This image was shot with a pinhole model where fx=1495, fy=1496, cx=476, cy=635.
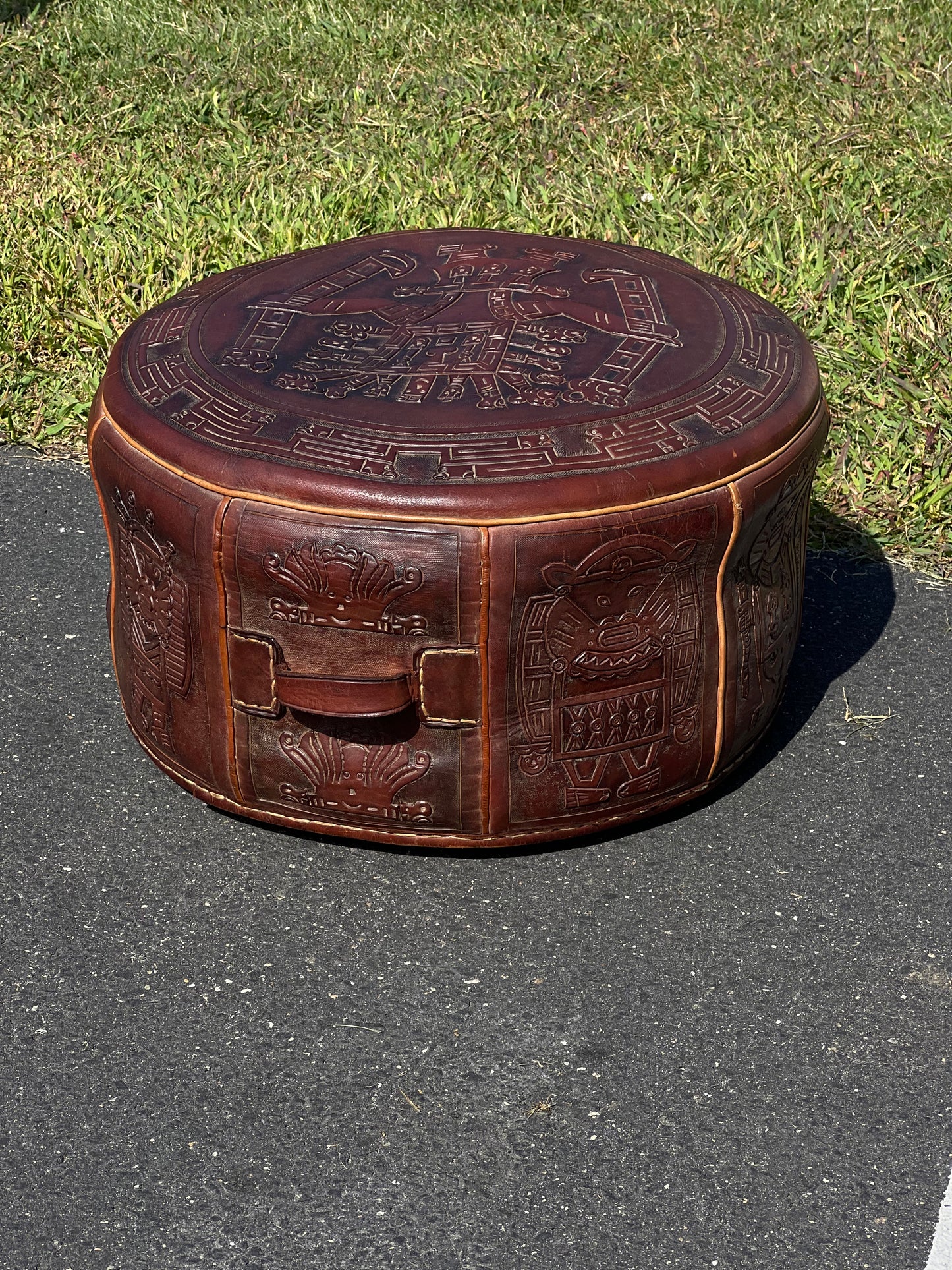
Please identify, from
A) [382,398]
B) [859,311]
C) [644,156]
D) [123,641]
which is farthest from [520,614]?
[644,156]

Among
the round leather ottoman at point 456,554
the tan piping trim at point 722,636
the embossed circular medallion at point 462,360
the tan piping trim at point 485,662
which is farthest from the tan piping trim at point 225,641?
the tan piping trim at point 722,636

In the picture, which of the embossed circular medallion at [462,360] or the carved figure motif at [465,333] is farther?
the carved figure motif at [465,333]

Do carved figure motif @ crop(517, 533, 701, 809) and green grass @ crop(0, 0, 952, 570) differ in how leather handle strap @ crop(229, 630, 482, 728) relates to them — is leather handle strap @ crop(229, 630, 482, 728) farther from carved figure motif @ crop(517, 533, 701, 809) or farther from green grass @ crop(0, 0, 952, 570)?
green grass @ crop(0, 0, 952, 570)

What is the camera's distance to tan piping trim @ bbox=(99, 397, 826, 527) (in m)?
2.28

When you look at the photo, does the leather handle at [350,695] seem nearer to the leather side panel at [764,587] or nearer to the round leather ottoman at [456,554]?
the round leather ottoman at [456,554]

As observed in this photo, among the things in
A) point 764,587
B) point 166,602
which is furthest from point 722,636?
point 166,602

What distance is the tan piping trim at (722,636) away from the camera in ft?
7.98

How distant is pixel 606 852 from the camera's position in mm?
2699

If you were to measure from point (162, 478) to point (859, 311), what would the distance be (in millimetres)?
2466

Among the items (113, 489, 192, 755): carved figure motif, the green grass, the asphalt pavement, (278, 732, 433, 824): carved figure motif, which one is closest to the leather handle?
(278, 732, 433, 824): carved figure motif

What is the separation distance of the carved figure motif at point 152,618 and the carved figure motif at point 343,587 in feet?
0.75

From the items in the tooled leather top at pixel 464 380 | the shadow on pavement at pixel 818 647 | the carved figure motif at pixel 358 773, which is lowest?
the shadow on pavement at pixel 818 647

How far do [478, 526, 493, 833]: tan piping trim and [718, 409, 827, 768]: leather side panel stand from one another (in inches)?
17.3

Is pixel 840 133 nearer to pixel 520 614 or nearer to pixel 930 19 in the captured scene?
pixel 930 19
